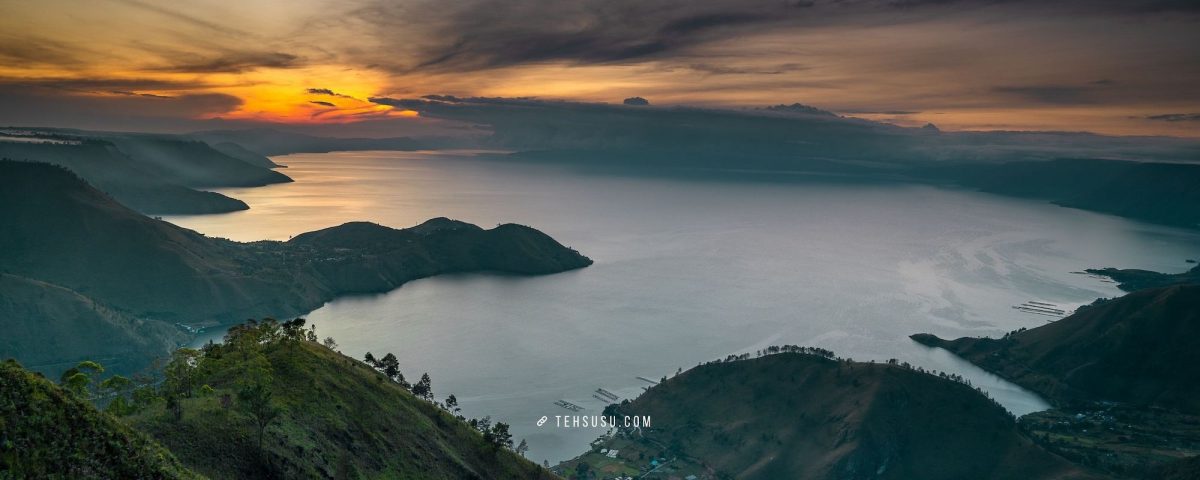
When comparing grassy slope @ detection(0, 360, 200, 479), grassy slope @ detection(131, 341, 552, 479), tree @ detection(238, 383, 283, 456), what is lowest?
grassy slope @ detection(131, 341, 552, 479)

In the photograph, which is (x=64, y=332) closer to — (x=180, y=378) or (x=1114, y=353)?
(x=180, y=378)

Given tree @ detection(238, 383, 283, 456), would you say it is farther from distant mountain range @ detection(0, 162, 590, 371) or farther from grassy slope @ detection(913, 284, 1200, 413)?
grassy slope @ detection(913, 284, 1200, 413)

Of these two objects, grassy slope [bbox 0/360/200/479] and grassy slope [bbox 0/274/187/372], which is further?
grassy slope [bbox 0/274/187/372]

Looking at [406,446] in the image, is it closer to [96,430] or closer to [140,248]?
[96,430]

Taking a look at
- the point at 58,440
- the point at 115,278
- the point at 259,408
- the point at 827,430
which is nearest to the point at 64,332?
Result: the point at 115,278

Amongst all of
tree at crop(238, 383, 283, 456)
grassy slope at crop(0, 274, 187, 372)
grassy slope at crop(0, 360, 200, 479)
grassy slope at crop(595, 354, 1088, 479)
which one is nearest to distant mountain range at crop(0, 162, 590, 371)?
grassy slope at crop(0, 274, 187, 372)

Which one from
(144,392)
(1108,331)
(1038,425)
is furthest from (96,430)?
(1108,331)
